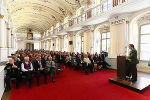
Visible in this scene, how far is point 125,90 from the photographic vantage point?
152 inches

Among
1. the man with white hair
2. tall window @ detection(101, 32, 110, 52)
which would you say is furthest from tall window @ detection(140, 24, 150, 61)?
the man with white hair

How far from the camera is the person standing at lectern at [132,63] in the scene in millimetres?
4270

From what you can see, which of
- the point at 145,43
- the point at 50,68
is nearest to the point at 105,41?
Result: the point at 145,43

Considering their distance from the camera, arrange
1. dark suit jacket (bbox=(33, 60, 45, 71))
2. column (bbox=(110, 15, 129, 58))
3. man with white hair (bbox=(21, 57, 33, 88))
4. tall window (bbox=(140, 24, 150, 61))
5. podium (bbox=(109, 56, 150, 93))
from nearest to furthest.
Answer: podium (bbox=(109, 56, 150, 93))
man with white hair (bbox=(21, 57, 33, 88))
dark suit jacket (bbox=(33, 60, 45, 71))
tall window (bbox=(140, 24, 150, 61))
column (bbox=(110, 15, 129, 58))

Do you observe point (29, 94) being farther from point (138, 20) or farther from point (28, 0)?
point (28, 0)

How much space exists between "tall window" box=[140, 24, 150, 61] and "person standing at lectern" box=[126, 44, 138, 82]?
10.8ft

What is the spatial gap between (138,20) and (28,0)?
15487 mm

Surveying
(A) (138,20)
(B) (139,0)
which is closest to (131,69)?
(B) (139,0)

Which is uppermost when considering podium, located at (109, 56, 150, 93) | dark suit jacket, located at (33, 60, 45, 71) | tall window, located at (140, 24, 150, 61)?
tall window, located at (140, 24, 150, 61)

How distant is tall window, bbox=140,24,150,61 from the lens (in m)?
6.75

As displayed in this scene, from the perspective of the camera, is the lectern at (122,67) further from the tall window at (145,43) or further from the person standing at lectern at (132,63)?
the tall window at (145,43)

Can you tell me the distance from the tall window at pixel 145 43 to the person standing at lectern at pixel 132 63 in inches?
129

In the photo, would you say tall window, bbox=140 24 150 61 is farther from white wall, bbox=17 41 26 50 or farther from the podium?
Result: white wall, bbox=17 41 26 50

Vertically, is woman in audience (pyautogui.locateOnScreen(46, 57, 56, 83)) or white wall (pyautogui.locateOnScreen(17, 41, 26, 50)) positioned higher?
white wall (pyautogui.locateOnScreen(17, 41, 26, 50))
